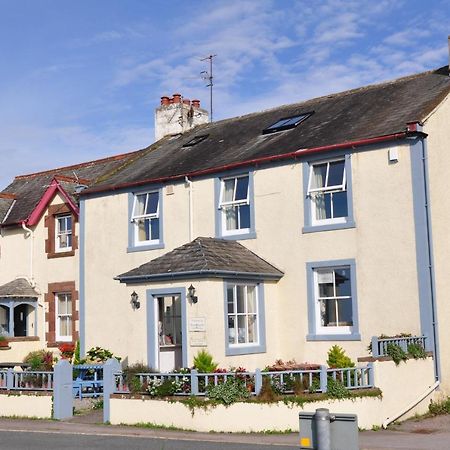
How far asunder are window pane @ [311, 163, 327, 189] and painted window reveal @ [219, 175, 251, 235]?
1987 millimetres

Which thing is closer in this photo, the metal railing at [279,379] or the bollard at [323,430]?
the bollard at [323,430]

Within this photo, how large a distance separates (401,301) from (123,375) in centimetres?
654

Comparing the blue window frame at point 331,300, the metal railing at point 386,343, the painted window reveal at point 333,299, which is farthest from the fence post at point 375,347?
the painted window reveal at point 333,299

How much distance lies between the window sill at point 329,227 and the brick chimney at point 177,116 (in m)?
9.51

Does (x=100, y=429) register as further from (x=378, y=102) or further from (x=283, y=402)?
(x=378, y=102)

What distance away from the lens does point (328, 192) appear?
63.1 ft

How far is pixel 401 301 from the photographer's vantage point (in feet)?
57.9

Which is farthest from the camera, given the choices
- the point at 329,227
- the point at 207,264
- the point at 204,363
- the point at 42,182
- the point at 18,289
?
the point at 42,182

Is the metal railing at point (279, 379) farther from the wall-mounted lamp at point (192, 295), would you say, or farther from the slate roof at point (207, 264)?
the slate roof at point (207, 264)

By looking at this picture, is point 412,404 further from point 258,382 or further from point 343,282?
point 258,382

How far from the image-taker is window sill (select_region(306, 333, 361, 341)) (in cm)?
1822

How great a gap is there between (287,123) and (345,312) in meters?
6.34

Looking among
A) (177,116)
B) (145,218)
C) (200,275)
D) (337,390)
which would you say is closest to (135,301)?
(200,275)

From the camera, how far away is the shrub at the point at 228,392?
14.9m
